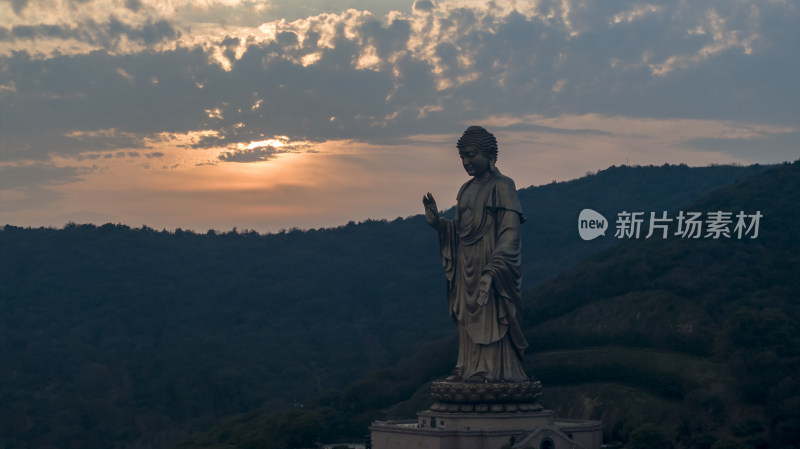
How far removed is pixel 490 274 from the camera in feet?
114

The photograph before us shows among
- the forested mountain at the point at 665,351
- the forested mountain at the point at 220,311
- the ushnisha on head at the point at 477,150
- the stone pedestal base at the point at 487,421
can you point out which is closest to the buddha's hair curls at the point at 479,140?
the ushnisha on head at the point at 477,150

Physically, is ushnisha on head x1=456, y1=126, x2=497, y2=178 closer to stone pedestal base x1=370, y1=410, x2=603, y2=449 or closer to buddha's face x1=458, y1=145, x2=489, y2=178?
buddha's face x1=458, y1=145, x2=489, y2=178

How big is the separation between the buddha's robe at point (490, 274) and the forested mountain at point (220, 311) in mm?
21256

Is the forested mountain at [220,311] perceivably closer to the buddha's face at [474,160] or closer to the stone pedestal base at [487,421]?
the stone pedestal base at [487,421]

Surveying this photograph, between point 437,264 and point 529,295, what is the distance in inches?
1211

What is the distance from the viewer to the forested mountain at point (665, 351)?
44469mm

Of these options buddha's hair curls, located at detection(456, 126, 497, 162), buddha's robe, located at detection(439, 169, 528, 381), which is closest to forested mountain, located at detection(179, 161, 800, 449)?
buddha's robe, located at detection(439, 169, 528, 381)

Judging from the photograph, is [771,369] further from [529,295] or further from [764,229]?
[529,295]

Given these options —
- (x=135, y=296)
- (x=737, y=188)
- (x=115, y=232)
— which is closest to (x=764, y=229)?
(x=737, y=188)

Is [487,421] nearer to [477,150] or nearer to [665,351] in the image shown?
[477,150]

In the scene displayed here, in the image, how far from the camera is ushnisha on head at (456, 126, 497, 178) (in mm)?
35781

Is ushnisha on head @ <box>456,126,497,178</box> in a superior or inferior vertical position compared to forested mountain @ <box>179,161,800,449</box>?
superior

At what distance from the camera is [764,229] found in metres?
61.1

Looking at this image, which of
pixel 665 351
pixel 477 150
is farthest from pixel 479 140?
pixel 665 351
